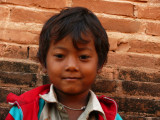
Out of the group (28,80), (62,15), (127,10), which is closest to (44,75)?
(28,80)

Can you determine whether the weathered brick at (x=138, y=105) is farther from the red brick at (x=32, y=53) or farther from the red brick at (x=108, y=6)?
the red brick at (x=108, y=6)

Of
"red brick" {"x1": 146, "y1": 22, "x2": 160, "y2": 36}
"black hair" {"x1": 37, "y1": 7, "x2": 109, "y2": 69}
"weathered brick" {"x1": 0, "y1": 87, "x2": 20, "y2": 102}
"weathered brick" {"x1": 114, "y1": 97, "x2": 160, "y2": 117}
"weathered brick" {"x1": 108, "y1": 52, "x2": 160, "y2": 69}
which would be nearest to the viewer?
"black hair" {"x1": 37, "y1": 7, "x2": 109, "y2": 69}

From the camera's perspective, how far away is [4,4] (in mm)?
3480

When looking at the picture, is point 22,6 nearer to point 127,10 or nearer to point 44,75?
point 44,75

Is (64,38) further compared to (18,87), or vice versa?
(18,87)

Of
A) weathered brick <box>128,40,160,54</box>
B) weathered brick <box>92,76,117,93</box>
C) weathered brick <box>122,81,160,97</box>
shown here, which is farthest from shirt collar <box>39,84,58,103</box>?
weathered brick <box>128,40,160,54</box>

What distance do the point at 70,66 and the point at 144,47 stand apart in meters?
1.65

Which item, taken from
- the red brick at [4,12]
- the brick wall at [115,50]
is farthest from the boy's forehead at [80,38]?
the red brick at [4,12]

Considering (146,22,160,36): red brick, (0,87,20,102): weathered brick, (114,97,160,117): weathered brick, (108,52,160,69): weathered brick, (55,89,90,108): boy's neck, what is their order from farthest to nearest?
(146,22,160,36): red brick < (108,52,160,69): weathered brick < (114,97,160,117): weathered brick < (0,87,20,102): weathered brick < (55,89,90,108): boy's neck

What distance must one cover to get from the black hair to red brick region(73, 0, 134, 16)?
3.29 ft

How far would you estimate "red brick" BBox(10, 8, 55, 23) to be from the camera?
136 inches

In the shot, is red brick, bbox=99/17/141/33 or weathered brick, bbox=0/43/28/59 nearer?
weathered brick, bbox=0/43/28/59

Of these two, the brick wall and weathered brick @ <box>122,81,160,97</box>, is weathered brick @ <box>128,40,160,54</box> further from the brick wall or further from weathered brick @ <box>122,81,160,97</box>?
weathered brick @ <box>122,81,160,97</box>

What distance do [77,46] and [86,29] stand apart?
0.20 meters
